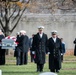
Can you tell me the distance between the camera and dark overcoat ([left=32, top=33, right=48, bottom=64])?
63.6ft

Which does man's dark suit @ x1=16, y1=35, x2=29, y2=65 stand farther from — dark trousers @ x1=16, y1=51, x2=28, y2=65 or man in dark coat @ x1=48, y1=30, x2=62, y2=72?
man in dark coat @ x1=48, y1=30, x2=62, y2=72

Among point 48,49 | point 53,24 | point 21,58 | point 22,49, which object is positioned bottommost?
point 21,58

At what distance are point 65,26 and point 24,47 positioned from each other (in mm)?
21039

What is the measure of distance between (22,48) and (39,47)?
6028 mm

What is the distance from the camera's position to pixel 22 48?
25453 millimetres

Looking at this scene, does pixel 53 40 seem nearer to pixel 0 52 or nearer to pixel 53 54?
pixel 53 54

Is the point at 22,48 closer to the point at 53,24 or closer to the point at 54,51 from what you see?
the point at 54,51

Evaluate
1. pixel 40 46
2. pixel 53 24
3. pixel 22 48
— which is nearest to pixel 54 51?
pixel 40 46

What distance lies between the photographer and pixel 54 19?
149 ft

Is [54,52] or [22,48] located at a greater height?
[54,52]

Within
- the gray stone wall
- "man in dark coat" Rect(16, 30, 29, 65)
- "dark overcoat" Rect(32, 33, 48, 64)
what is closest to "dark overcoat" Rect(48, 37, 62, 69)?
"dark overcoat" Rect(32, 33, 48, 64)

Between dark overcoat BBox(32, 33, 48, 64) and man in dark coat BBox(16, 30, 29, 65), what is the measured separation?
18.3 ft

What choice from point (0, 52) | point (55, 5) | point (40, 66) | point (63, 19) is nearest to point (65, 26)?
point (63, 19)

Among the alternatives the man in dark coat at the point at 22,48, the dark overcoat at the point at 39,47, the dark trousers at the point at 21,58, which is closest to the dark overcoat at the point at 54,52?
the dark overcoat at the point at 39,47
